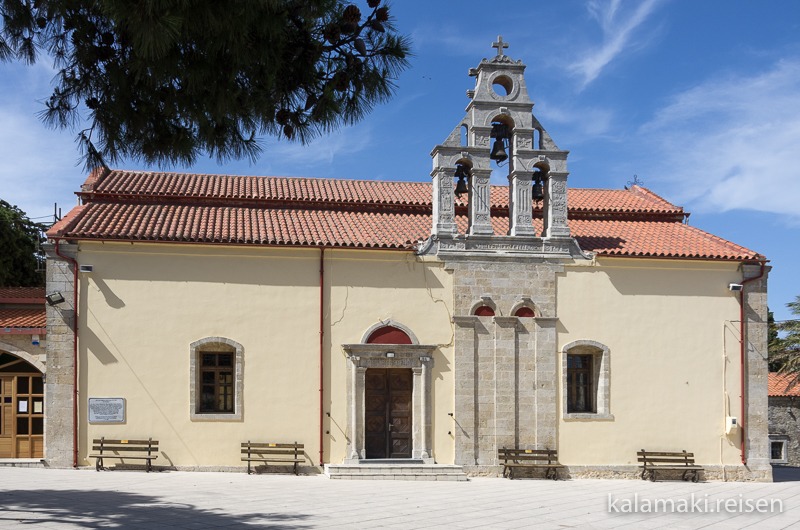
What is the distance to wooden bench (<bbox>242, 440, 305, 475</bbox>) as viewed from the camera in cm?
1667

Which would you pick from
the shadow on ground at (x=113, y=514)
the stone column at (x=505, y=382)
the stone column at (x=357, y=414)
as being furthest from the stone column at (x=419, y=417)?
the shadow on ground at (x=113, y=514)

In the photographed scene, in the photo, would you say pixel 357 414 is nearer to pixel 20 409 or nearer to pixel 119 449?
pixel 119 449

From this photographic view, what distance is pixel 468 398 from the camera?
57.8 feet

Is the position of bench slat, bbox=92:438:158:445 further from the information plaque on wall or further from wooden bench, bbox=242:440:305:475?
wooden bench, bbox=242:440:305:475

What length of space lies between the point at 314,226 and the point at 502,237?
435 cm

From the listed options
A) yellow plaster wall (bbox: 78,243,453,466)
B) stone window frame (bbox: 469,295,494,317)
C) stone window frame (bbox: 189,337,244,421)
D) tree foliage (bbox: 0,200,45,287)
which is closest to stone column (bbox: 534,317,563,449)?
stone window frame (bbox: 469,295,494,317)

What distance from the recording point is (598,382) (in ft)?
59.9

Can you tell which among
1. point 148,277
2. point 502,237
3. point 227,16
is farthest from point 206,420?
point 227,16

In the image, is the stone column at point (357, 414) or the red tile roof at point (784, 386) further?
the red tile roof at point (784, 386)

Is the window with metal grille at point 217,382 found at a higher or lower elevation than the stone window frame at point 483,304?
lower

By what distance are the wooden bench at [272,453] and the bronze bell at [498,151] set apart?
25.6 feet

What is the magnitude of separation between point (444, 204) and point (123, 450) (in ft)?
28.0

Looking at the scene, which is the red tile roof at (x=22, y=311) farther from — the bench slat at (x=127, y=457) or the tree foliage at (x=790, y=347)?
the tree foliage at (x=790, y=347)

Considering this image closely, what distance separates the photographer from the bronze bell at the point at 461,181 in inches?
712
